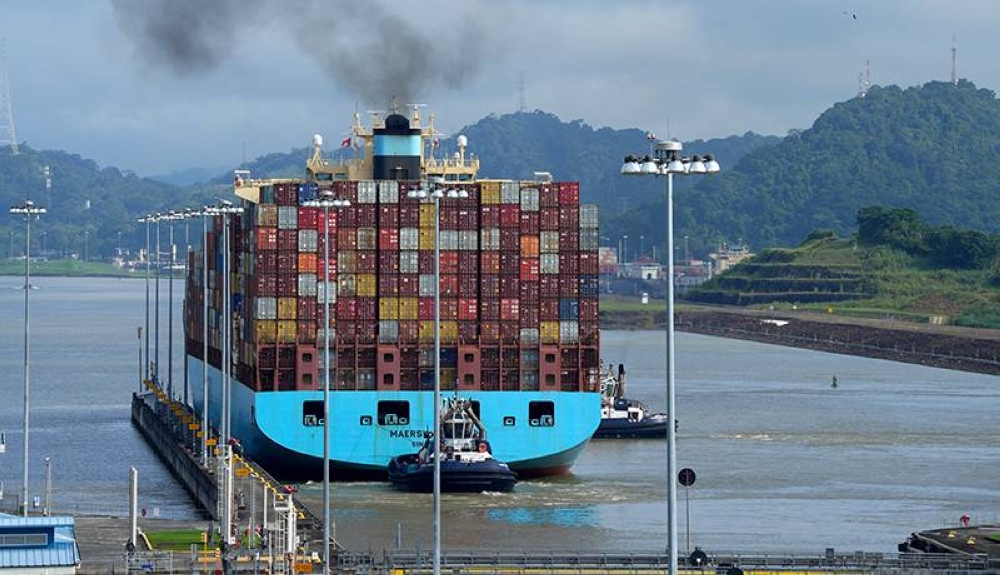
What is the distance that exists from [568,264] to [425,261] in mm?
4815

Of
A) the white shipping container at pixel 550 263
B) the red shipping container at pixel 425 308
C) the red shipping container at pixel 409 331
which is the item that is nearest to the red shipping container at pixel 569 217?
the white shipping container at pixel 550 263

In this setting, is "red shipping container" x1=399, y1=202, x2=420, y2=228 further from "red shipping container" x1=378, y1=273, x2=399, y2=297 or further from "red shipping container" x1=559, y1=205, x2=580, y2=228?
"red shipping container" x1=559, y1=205, x2=580, y2=228

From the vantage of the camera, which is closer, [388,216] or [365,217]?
[388,216]

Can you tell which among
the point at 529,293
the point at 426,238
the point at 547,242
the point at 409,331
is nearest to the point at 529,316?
the point at 529,293

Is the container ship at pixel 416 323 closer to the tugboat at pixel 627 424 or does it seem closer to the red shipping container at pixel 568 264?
the red shipping container at pixel 568 264

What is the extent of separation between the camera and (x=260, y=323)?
254 feet

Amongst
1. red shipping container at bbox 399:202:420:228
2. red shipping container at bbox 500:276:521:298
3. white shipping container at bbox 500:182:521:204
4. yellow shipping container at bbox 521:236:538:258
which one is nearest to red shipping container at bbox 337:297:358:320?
red shipping container at bbox 399:202:420:228

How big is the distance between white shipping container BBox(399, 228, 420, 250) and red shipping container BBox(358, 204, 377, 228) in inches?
40.2

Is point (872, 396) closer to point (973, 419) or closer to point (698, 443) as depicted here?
point (973, 419)

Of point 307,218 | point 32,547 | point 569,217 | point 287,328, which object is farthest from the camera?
point 307,218

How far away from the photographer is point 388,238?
7769cm

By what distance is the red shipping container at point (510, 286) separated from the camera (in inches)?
3044

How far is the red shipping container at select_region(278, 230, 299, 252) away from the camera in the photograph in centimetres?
7819

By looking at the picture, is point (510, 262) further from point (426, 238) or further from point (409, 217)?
point (409, 217)
